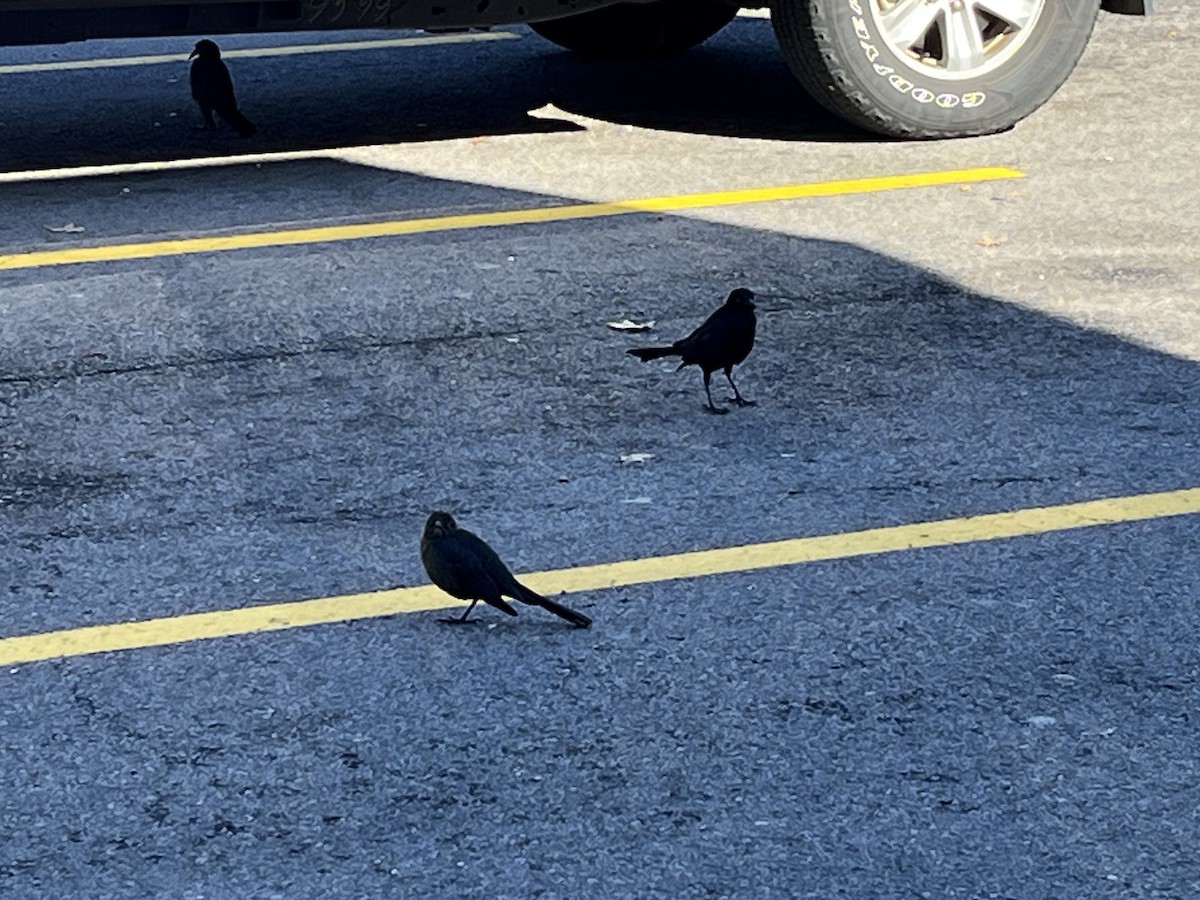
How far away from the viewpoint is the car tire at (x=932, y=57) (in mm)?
7617

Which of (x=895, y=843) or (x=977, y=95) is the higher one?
(x=977, y=95)

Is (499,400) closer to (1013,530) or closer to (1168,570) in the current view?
(1013,530)

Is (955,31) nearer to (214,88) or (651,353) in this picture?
(214,88)

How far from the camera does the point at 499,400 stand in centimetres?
531

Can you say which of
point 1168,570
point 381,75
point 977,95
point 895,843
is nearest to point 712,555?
point 1168,570

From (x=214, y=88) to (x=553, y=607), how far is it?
458 cm

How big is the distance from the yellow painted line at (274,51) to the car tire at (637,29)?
65 centimetres

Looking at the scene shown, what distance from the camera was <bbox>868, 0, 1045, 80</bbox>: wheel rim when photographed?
768 cm

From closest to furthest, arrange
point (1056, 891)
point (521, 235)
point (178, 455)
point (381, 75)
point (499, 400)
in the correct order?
point (1056, 891), point (178, 455), point (499, 400), point (521, 235), point (381, 75)

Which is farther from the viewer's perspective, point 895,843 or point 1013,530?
point 1013,530

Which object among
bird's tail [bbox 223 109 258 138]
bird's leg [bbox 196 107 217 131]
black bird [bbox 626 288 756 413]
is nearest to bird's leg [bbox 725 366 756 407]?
black bird [bbox 626 288 756 413]

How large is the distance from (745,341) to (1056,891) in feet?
7.64

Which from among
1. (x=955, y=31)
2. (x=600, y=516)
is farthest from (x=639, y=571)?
(x=955, y=31)

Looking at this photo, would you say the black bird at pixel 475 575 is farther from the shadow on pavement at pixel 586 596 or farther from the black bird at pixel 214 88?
the black bird at pixel 214 88
